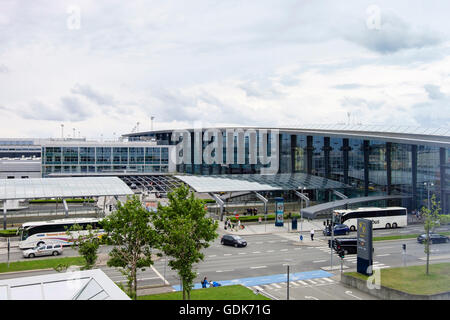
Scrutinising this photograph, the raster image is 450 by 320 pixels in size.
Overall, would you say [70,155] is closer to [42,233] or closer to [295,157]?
[295,157]

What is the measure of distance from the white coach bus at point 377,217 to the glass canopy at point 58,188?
77.9 feet

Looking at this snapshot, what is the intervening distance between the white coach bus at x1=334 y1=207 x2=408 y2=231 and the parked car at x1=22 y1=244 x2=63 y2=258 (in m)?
27.9

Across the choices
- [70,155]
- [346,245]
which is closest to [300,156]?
[346,245]

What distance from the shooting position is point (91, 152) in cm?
8000

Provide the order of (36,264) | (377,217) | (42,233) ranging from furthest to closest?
(377,217)
(42,233)
(36,264)

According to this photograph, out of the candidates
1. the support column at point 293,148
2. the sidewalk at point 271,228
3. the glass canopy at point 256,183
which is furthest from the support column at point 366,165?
the support column at point 293,148

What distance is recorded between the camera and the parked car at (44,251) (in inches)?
1214

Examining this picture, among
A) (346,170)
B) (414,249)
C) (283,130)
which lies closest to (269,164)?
(283,130)

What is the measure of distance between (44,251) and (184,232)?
18664mm

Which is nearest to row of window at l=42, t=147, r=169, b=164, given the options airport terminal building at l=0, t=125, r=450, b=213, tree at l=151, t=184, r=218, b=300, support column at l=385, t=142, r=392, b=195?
airport terminal building at l=0, t=125, r=450, b=213

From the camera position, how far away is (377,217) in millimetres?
42656
